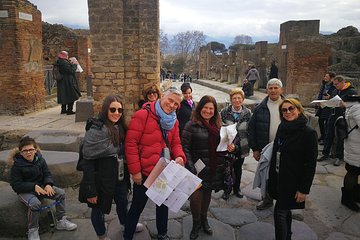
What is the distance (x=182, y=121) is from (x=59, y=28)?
16787 mm

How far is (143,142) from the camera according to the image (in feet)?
10.7

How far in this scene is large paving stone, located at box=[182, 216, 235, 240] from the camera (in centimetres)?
385

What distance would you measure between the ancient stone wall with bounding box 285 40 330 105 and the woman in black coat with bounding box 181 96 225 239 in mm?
9896

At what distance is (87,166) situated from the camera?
3.05 m

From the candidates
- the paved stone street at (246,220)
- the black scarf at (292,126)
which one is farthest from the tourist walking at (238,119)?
the black scarf at (292,126)

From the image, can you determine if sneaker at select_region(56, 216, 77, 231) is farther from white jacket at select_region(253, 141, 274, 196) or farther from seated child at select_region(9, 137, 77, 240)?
white jacket at select_region(253, 141, 274, 196)

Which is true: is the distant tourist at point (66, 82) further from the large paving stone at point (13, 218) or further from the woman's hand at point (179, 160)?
the woman's hand at point (179, 160)

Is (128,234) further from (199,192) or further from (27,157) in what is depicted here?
(27,157)

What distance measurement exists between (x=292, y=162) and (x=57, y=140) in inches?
189

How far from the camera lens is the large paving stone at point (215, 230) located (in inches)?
152

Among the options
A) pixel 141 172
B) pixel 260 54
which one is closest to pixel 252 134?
pixel 141 172

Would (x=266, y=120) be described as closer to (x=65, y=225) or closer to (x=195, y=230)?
(x=195, y=230)

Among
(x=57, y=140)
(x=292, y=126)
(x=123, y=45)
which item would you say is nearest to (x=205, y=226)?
(x=292, y=126)

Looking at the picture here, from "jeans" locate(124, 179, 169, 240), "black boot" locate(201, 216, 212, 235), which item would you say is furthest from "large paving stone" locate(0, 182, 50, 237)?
"black boot" locate(201, 216, 212, 235)
